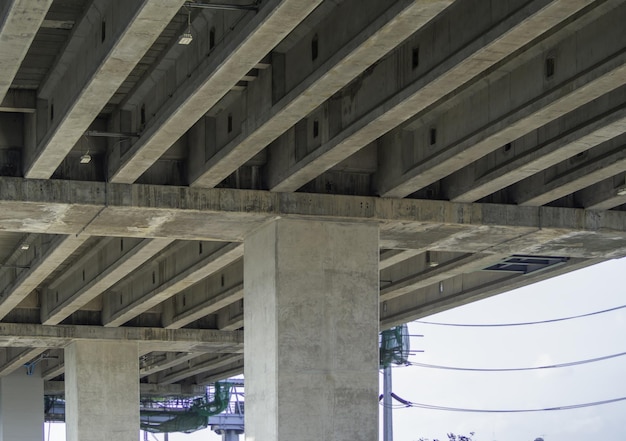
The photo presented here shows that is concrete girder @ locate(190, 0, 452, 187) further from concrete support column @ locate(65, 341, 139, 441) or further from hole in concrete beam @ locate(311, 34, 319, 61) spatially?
concrete support column @ locate(65, 341, 139, 441)

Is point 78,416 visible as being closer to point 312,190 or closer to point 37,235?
point 37,235

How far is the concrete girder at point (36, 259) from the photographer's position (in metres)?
28.6

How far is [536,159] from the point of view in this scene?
2188cm

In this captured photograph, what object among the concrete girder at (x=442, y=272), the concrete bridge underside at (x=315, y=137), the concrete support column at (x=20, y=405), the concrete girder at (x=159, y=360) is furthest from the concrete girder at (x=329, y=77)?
the concrete support column at (x=20, y=405)

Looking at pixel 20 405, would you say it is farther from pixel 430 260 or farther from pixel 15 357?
pixel 430 260

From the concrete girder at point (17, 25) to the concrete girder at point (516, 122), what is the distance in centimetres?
713

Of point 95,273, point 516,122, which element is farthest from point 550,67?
point 95,273

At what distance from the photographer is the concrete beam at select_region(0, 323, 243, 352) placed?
40.2m

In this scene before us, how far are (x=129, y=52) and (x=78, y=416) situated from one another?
25.7 metres

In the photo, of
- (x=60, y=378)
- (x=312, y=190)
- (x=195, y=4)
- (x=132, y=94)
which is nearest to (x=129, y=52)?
(x=195, y=4)

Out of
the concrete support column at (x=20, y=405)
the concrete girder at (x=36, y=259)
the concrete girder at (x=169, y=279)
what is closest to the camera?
the concrete girder at (x=36, y=259)

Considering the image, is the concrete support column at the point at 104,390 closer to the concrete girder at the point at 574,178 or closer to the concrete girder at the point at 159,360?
the concrete girder at the point at 159,360

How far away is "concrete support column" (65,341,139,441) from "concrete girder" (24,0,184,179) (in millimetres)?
18880

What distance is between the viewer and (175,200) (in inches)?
939
